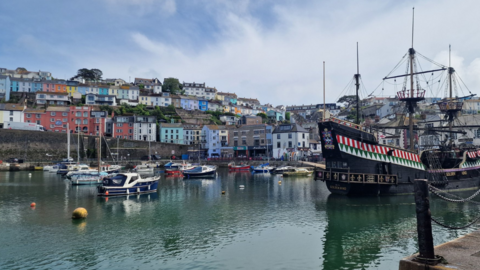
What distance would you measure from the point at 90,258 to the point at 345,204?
19784 mm

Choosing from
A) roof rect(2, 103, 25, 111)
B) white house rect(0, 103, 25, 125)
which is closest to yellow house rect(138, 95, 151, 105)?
roof rect(2, 103, 25, 111)

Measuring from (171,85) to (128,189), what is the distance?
114 metres

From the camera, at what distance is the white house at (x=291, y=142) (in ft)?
251

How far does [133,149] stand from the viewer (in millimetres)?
82812

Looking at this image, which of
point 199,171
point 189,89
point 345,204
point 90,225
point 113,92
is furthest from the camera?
point 189,89

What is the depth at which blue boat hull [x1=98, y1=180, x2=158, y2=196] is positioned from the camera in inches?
1233

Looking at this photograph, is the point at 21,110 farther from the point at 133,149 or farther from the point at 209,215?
the point at 209,215

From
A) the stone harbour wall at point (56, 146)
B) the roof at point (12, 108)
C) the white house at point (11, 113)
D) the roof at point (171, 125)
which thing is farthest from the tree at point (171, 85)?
the white house at point (11, 113)

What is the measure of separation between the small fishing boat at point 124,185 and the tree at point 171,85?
110 meters

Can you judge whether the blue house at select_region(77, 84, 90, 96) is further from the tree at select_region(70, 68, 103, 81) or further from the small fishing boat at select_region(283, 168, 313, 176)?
the small fishing boat at select_region(283, 168, 313, 176)

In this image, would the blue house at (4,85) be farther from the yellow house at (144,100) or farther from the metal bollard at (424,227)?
the metal bollard at (424,227)

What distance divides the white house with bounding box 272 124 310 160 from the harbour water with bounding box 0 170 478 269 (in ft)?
152

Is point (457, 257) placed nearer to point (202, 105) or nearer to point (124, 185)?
point (124, 185)

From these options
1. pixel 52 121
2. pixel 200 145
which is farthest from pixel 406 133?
pixel 52 121
